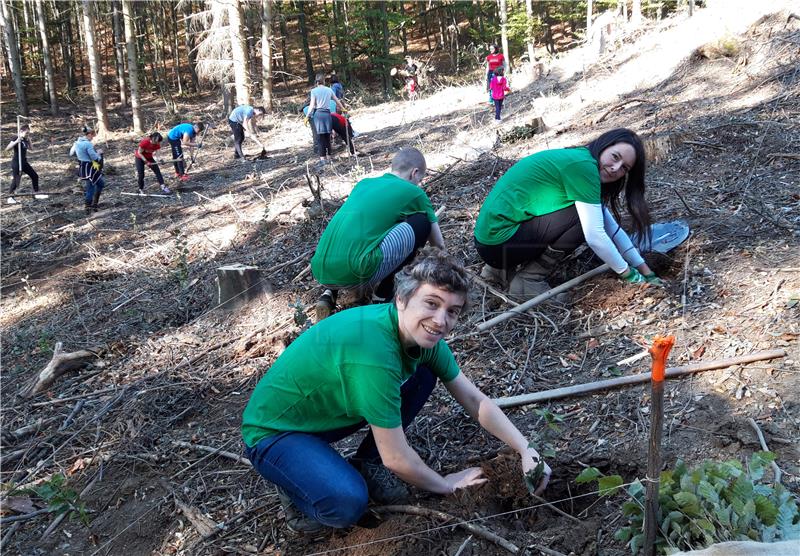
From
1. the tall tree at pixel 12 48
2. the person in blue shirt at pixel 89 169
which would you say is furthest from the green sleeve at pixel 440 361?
the tall tree at pixel 12 48

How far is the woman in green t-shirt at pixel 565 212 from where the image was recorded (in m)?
3.61

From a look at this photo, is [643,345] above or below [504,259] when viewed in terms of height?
below

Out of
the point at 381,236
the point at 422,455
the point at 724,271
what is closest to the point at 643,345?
the point at 724,271

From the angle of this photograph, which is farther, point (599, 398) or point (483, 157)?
point (483, 157)

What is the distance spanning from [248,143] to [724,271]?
1568 cm

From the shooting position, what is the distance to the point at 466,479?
241 centimetres

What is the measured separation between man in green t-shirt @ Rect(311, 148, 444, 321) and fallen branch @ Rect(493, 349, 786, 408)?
1314mm

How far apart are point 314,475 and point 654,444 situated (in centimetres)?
121

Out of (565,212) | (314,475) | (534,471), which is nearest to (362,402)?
(314,475)

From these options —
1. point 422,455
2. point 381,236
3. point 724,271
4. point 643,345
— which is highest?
point 381,236

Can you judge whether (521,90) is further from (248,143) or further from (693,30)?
(248,143)

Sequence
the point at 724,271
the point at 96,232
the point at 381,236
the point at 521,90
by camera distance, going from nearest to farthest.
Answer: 1. the point at 724,271
2. the point at 381,236
3. the point at 96,232
4. the point at 521,90

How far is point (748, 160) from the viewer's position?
507 centimetres

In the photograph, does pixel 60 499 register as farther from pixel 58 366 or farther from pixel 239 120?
pixel 239 120
